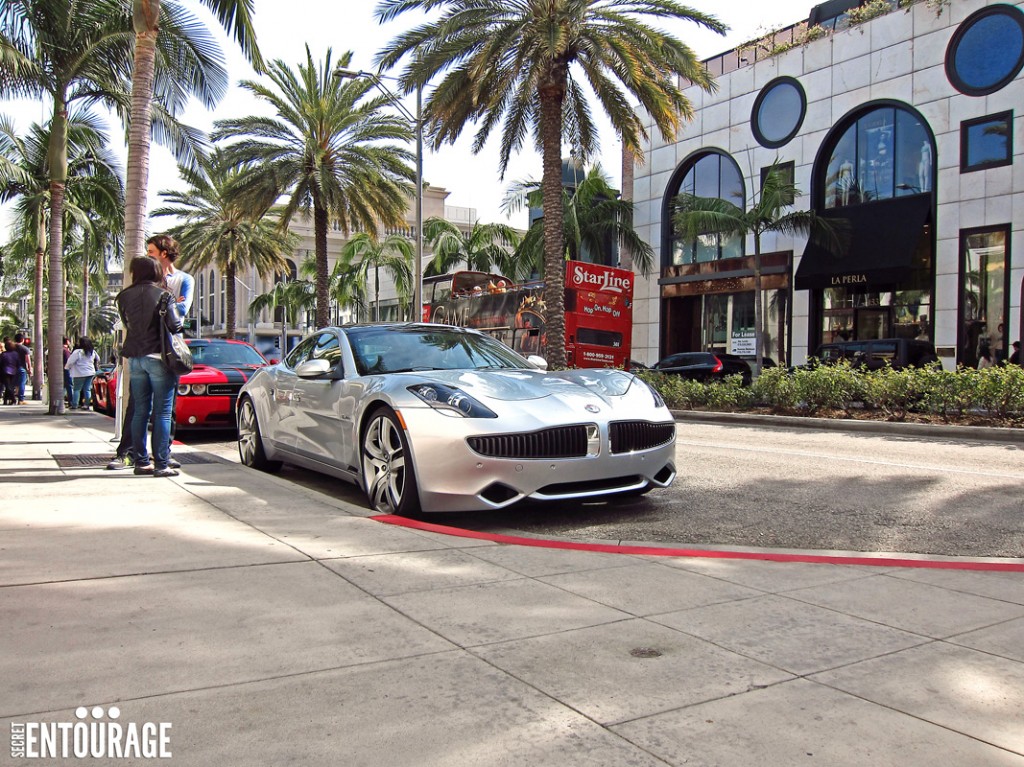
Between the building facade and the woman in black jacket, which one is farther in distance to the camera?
the building facade

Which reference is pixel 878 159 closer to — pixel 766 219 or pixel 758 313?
pixel 766 219

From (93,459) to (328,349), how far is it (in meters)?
2.90

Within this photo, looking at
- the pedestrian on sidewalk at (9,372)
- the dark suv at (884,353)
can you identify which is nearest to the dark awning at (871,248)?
the dark suv at (884,353)

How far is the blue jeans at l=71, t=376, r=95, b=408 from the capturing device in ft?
66.4

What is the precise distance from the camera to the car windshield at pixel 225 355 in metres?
12.7

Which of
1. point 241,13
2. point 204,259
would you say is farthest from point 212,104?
point 204,259

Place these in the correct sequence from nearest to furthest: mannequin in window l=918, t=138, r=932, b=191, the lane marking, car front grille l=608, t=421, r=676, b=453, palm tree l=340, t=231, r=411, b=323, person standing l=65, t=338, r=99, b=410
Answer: car front grille l=608, t=421, r=676, b=453 < the lane marking < person standing l=65, t=338, r=99, b=410 < mannequin in window l=918, t=138, r=932, b=191 < palm tree l=340, t=231, r=411, b=323

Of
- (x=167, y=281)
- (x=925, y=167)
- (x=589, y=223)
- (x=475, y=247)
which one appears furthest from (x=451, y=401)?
(x=475, y=247)

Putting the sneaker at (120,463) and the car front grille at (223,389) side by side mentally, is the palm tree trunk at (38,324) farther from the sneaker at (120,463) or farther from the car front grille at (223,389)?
the sneaker at (120,463)

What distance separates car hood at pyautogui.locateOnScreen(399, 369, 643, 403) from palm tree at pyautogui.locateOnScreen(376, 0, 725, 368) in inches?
525

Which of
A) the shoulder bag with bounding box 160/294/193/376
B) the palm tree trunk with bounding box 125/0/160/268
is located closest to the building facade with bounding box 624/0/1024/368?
the palm tree trunk with bounding box 125/0/160/268

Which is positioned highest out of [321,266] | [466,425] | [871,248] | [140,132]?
[871,248]

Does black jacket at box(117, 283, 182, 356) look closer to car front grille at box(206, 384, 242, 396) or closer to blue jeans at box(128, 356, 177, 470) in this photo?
blue jeans at box(128, 356, 177, 470)

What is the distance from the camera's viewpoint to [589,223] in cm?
3484
